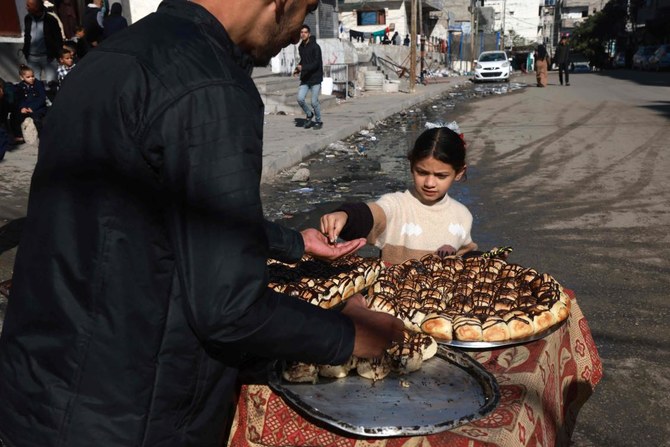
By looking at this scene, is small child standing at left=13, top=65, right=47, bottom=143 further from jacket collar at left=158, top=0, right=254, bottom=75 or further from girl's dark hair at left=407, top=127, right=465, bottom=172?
jacket collar at left=158, top=0, right=254, bottom=75

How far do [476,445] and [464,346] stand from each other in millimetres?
511

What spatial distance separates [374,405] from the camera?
1.68 metres

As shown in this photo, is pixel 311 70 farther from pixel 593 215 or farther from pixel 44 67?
pixel 593 215

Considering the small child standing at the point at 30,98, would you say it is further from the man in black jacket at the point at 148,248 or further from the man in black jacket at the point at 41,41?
the man in black jacket at the point at 148,248

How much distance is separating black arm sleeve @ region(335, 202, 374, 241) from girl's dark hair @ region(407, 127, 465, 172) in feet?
1.45

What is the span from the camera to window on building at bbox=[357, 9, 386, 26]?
5086cm

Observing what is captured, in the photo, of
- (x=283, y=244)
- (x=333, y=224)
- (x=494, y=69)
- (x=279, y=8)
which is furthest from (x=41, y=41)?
(x=494, y=69)

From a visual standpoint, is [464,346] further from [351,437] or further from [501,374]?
[351,437]

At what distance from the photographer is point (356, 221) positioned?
297cm

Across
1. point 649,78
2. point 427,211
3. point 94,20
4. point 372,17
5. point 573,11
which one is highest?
point 573,11

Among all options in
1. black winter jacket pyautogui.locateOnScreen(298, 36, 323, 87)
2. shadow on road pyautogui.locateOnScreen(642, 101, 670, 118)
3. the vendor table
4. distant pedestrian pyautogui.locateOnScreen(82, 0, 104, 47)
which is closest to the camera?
the vendor table

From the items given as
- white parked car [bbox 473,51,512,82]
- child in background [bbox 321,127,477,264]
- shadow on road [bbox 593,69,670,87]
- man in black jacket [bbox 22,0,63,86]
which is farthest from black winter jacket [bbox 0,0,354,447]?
white parked car [bbox 473,51,512,82]

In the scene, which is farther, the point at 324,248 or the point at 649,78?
the point at 649,78

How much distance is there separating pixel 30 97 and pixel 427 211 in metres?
9.95
